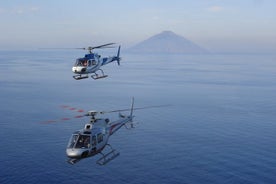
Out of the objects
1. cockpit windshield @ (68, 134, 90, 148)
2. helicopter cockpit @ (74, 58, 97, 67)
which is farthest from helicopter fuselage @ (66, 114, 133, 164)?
helicopter cockpit @ (74, 58, 97, 67)

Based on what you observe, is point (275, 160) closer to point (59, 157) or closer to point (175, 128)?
point (175, 128)

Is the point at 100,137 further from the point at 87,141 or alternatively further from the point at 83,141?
the point at 83,141

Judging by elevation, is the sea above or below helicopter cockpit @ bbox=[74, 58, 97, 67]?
below

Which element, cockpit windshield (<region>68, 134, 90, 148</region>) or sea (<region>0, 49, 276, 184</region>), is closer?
cockpit windshield (<region>68, 134, 90, 148</region>)

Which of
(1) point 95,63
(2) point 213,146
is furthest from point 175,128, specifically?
(1) point 95,63

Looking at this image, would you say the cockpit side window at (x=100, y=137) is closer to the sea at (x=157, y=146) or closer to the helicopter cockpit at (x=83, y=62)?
the sea at (x=157, y=146)

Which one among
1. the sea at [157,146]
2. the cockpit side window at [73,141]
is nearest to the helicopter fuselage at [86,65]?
the sea at [157,146]

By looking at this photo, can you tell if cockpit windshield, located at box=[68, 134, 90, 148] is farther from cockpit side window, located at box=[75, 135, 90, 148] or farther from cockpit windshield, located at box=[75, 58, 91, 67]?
cockpit windshield, located at box=[75, 58, 91, 67]

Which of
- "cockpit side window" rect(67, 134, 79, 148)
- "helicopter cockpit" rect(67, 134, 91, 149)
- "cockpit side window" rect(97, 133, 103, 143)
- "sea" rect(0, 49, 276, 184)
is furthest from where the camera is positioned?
"sea" rect(0, 49, 276, 184)

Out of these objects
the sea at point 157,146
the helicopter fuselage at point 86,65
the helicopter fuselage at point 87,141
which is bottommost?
the sea at point 157,146
